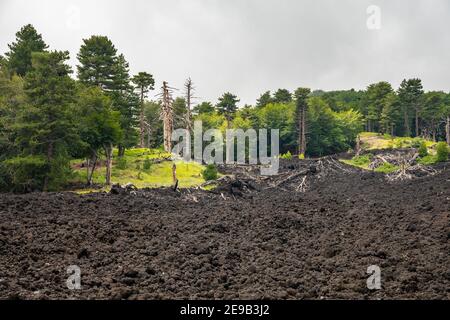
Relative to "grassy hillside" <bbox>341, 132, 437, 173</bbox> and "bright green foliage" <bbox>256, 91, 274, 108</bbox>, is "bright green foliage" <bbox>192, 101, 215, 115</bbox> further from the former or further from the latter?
"grassy hillside" <bbox>341, 132, 437, 173</bbox>

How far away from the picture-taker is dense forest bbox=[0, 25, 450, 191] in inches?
987

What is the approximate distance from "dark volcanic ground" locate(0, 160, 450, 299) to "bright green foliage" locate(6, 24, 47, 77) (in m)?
21.6

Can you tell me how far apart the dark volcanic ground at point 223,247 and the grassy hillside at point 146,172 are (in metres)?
8.30

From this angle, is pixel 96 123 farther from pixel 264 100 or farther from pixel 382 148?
pixel 264 100

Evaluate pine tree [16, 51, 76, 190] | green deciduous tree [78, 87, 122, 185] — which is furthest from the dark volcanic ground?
green deciduous tree [78, 87, 122, 185]

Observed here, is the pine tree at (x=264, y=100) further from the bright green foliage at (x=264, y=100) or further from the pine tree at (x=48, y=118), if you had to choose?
the pine tree at (x=48, y=118)

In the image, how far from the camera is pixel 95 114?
2795 centimetres

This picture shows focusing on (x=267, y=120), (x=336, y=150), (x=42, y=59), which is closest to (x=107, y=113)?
(x=42, y=59)

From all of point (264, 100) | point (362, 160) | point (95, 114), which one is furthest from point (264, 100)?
point (95, 114)

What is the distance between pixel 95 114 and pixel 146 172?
6.31m

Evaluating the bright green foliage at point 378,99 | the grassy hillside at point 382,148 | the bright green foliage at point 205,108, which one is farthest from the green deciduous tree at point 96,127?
the bright green foliage at point 378,99

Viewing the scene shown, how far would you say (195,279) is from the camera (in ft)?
30.0

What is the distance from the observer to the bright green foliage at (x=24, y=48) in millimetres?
36719

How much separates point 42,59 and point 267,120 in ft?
143
